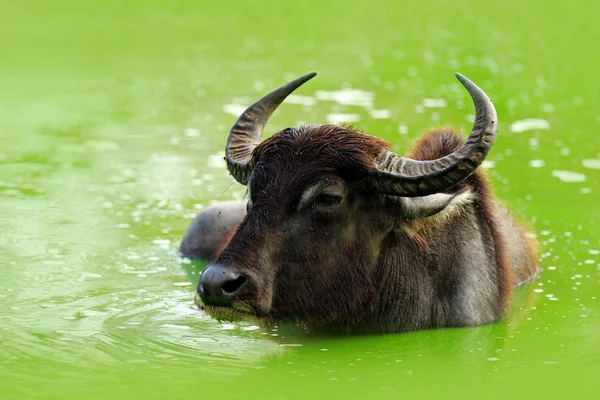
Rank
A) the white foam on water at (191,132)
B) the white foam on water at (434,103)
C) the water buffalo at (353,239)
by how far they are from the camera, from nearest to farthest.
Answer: the water buffalo at (353,239) < the white foam on water at (191,132) < the white foam on water at (434,103)

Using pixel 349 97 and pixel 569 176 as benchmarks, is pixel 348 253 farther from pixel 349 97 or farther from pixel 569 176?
pixel 349 97

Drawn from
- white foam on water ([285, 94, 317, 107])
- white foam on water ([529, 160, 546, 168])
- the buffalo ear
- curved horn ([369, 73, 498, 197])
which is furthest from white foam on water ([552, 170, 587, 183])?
curved horn ([369, 73, 498, 197])

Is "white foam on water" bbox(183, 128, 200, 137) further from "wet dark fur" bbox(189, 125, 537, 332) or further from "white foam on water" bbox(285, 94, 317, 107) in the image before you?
Answer: "wet dark fur" bbox(189, 125, 537, 332)

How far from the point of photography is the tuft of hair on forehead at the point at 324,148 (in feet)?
29.2

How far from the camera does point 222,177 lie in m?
15.5

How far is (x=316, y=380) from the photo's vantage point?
8.17 m

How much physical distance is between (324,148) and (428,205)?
0.98m

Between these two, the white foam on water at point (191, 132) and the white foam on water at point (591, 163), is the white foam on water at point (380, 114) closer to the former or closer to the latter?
the white foam on water at point (191, 132)

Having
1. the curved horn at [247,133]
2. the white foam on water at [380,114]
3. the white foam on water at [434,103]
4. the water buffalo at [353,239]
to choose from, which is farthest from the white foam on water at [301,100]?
the water buffalo at [353,239]

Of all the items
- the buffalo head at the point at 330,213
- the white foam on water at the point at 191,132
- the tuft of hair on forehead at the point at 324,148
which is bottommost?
the buffalo head at the point at 330,213

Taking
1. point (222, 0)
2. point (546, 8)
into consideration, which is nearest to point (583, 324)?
point (546, 8)

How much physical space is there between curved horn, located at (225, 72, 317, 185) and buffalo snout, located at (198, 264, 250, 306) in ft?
4.59

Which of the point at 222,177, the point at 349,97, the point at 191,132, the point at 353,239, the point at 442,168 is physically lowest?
the point at 353,239

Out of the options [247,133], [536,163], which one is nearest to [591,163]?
[536,163]
